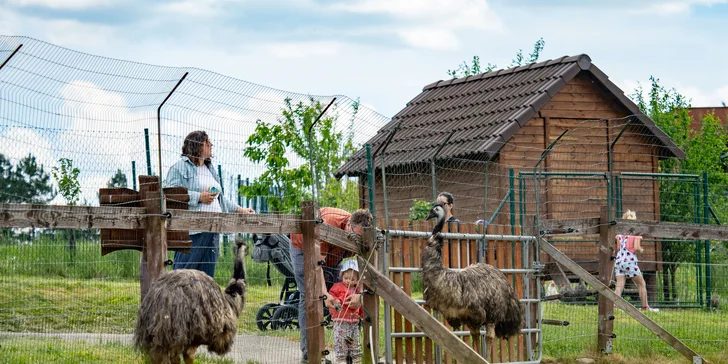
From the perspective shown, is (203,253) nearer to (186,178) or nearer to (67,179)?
(186,178)

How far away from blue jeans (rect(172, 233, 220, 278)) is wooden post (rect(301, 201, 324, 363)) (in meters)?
0.90

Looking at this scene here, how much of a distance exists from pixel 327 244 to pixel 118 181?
2.51 metres

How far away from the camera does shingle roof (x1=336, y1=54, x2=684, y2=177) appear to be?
1958 cm

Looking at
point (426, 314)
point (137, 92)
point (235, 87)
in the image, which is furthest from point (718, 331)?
point (137, 92)

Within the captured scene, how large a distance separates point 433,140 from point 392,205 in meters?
1.61

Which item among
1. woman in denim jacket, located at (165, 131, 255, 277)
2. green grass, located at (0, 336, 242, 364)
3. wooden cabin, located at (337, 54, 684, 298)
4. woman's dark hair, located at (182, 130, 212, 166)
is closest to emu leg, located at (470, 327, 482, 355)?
green grass, located at (0, 336, 242, 364)

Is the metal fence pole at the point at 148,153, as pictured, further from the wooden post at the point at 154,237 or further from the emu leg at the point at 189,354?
the emu leg at the point at 189,354

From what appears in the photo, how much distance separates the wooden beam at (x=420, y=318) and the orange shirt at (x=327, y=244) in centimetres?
82

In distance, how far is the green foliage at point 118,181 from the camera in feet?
28.4

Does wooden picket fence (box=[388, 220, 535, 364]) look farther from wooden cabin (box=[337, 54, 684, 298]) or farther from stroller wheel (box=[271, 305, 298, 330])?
wooden cabin (box=[337, 54, 684, 298])

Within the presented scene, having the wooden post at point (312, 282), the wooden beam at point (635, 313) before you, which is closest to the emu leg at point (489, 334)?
the wooden post at point (312, 282)

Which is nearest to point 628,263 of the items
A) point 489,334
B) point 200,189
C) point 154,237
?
point 489,334

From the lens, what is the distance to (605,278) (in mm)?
13211

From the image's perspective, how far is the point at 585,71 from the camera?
20.9 m
